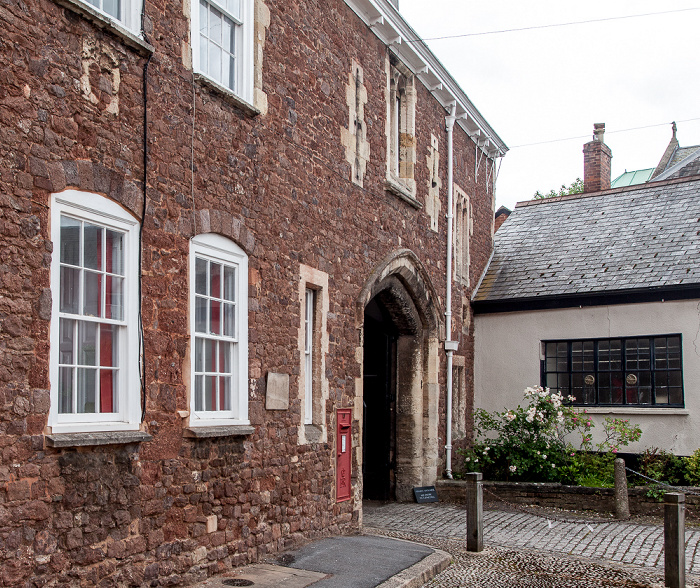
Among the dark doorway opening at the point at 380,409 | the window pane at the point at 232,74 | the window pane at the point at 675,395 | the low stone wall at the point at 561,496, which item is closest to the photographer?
the window pane at the point at 232,74

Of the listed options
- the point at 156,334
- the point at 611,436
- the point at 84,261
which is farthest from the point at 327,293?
the point at 611,436

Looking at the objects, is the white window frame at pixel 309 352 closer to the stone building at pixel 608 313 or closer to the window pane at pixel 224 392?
the window pane at pixel 224 392

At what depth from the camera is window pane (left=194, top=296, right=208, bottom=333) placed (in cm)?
768

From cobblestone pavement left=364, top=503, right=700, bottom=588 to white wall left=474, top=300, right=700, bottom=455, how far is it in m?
3.00

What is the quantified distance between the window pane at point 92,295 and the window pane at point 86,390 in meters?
0.47

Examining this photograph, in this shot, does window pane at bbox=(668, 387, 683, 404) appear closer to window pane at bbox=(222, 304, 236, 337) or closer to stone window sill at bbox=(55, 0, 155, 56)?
window pane at bbox=(222, 304, 236, 337)

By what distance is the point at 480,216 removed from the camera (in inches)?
711

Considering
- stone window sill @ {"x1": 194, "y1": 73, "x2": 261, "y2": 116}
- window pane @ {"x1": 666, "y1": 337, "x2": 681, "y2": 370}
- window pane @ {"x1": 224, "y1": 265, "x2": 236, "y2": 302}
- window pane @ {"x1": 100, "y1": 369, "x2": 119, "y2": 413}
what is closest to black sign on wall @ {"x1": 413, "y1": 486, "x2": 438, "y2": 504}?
window pane @ {"x1": 666, "y1": 337, "x2": 681, "y2": 370}

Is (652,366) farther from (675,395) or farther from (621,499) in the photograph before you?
(621,499)

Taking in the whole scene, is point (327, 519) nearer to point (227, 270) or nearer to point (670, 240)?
point (227, 270)

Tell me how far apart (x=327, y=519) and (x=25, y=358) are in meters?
5.40

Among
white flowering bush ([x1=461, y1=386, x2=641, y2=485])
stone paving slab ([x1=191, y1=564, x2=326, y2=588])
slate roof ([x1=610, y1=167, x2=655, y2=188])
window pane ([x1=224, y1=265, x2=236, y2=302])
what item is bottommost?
stone paving slab ([x1=191, y1=564, x2=326, y2=588])

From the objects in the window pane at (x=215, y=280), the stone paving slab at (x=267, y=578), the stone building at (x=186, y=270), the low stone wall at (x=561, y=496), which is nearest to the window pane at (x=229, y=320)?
the stone building at (x=186, y=270)

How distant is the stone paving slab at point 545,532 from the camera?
32.3 ft
